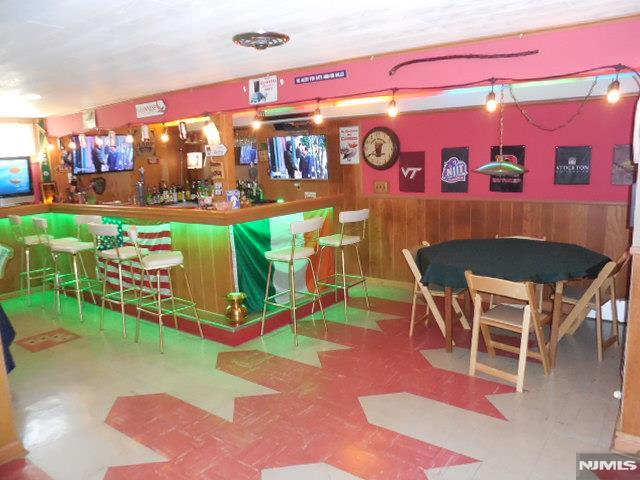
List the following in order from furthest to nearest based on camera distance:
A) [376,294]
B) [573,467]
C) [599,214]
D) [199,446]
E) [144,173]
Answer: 1. [144,173]
2. [376,294]
3. [599,214]
4. [199,446]
5. [573,467]

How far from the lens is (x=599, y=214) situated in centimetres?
469

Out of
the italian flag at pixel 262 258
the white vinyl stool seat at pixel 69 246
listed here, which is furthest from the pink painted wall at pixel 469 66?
the white vinyl stool seat at pixel 69 246

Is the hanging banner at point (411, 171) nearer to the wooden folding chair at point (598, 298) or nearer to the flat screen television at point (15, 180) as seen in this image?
the wooden folding chair at point (598, 298)

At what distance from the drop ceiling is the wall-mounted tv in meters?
2.71

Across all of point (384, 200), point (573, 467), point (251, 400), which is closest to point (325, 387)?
point (251, 400)

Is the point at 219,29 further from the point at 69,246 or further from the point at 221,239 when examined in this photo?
the point at 69,246

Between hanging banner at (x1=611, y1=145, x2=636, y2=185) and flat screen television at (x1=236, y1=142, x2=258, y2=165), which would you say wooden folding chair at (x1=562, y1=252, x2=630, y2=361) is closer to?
hanging banner at (x1=611, y1=145, x2=636, y2=185)

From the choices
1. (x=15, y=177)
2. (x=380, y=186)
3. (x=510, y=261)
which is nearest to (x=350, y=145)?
(x=380, y=186)

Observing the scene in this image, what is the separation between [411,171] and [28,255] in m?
4.75

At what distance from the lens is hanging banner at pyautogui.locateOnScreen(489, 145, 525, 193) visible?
16.7ft

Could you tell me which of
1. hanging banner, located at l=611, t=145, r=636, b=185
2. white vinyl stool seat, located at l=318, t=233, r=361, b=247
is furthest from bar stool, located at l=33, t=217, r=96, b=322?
hanging banner, located at l=611, t=145, r=636, b=185

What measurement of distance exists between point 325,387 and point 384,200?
3081 millimetres

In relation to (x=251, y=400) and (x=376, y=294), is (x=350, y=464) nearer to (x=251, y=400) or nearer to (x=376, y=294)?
(x=251, y=400)

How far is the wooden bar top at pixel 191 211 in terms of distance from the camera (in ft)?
14.3
